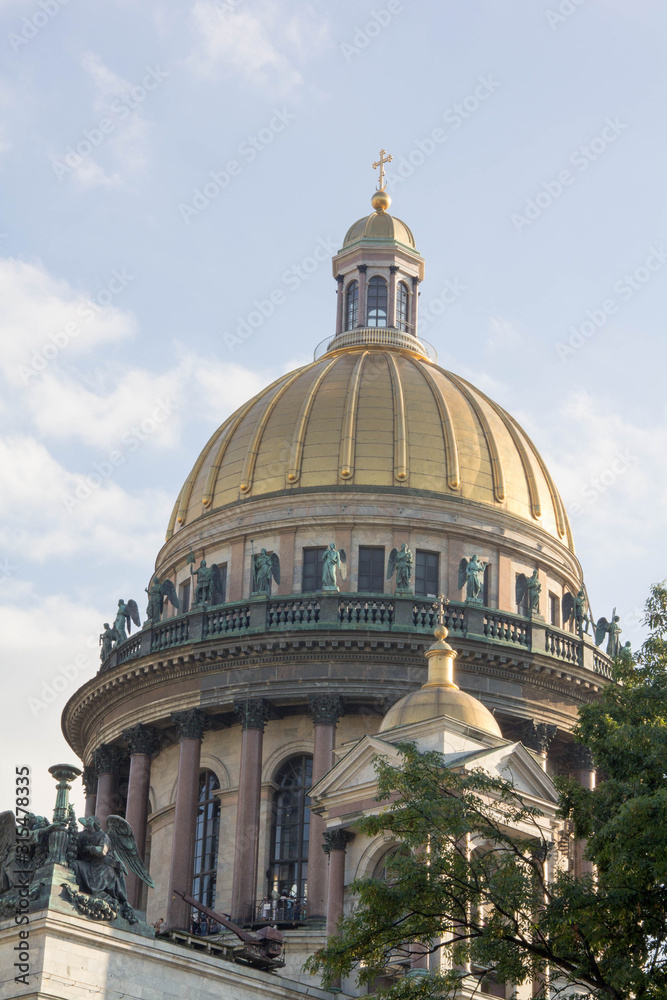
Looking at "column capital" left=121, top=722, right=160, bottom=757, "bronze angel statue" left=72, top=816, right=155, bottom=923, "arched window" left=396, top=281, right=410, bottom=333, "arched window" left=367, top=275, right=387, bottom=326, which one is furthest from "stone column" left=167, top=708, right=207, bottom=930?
"arched window" left=396, top=281, right=410, bottom=333

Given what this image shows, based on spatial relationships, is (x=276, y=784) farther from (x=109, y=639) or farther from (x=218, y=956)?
(x=218, y=956)

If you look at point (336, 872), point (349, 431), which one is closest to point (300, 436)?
point (349, 431)

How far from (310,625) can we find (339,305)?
60.4ft

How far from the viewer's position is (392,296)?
2689 inches

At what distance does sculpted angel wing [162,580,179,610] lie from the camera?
60375 millimetres

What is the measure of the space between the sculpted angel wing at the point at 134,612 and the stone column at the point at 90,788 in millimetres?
5243

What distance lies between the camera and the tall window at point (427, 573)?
2276 inches

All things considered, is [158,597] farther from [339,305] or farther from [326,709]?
[339,305]

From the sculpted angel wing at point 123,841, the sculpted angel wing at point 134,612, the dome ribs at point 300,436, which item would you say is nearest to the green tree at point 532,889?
the sculpted angel wing at point 123,841

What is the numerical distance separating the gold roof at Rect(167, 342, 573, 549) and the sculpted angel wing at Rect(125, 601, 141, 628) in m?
3.02

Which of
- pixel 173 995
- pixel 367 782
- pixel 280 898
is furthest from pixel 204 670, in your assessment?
pixel 173 995

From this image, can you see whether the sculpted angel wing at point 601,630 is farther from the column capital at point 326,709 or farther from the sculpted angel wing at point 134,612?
the sculpted angel wing at point 134,612

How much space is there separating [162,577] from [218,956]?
25007 millimetres

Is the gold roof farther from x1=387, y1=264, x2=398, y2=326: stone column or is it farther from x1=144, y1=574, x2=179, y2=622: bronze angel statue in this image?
x1=387, y1=264, x2=398, y2=326: stone column
